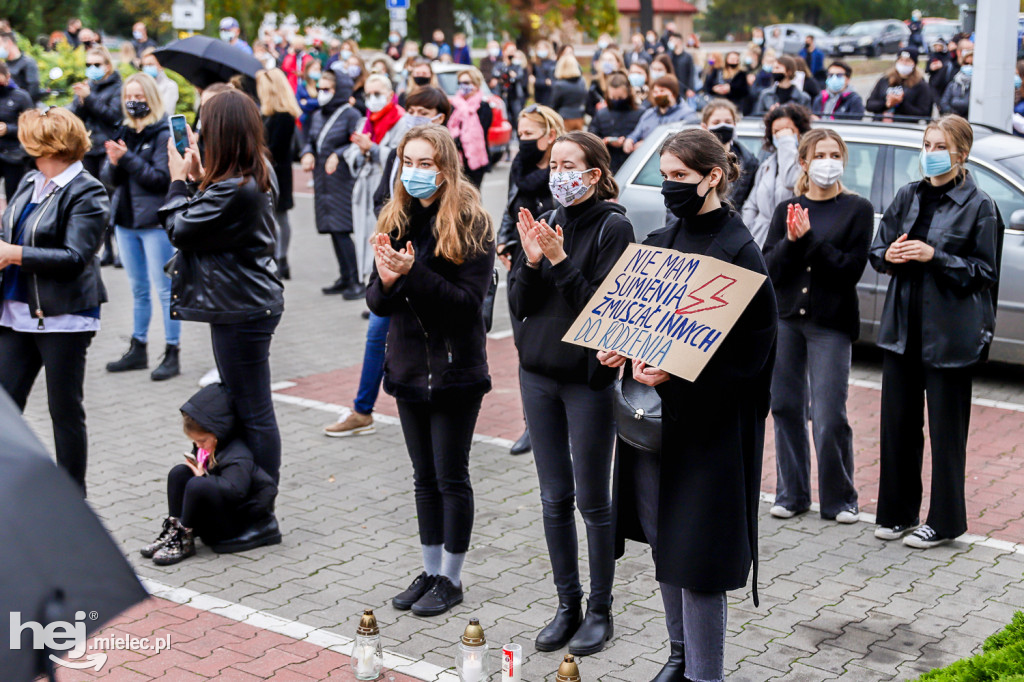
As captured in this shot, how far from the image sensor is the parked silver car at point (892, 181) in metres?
8.23

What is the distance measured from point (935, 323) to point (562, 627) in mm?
2297

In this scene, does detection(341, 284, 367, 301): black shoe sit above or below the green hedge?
below

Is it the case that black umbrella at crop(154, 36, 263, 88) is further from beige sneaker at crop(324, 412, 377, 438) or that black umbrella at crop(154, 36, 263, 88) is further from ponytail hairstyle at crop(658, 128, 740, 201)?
ponytail hairstyle at crop(658, 128, 740, 201)

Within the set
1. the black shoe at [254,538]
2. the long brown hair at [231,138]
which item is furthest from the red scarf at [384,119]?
the black shoe at [254,538]

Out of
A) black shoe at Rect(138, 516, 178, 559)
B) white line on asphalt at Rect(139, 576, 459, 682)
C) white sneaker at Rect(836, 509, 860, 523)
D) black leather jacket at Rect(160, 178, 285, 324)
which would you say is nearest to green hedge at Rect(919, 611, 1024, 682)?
white line on asphalt at Rect(139, 576, 459, 682)

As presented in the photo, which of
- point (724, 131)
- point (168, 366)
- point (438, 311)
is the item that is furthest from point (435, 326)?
point (168, 366)

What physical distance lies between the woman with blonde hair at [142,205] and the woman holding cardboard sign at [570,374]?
15.7 feet

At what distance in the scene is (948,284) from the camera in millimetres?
5586

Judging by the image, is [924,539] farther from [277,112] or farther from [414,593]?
[277,112]

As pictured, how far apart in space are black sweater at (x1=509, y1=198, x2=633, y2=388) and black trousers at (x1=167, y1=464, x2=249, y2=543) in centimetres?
188

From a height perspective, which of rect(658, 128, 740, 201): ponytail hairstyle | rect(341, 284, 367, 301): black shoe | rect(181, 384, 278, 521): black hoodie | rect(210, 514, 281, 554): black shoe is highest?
rect(658, 128, 740, 201): ponytail hairstyle

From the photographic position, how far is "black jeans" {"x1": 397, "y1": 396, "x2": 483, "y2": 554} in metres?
4.97

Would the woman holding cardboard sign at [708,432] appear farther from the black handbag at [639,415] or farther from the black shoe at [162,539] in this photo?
the black shoe at [162,539]

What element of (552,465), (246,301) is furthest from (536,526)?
(246,301)
